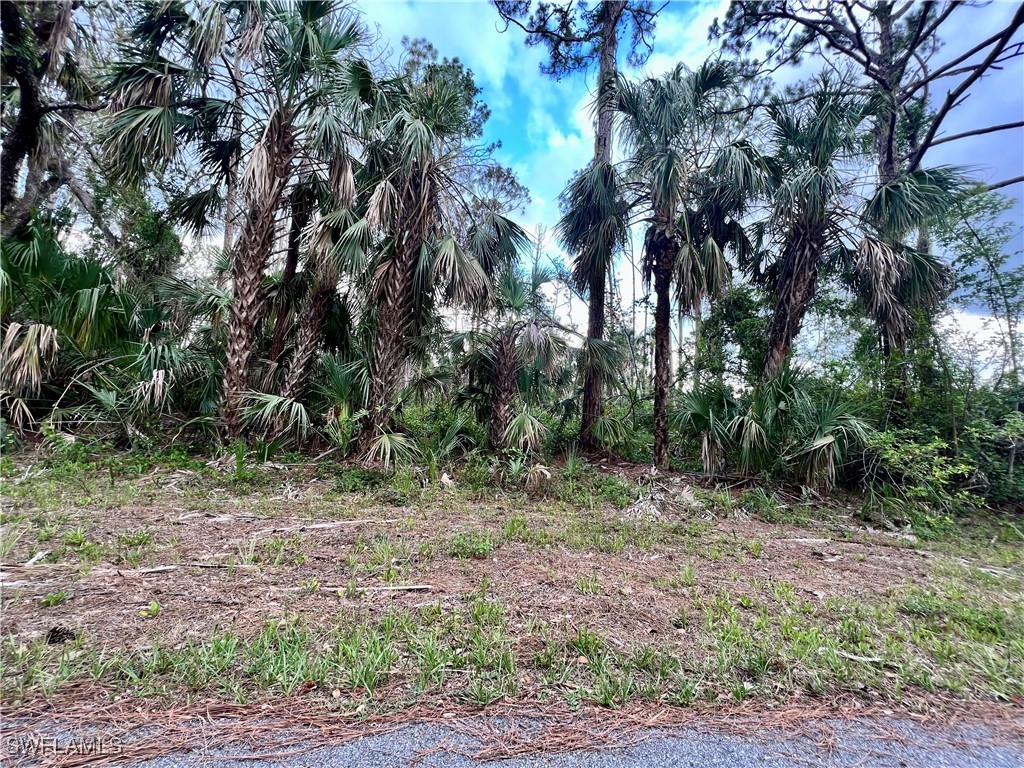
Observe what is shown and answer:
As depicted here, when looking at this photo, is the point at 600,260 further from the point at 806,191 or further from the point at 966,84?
the point at 966,84

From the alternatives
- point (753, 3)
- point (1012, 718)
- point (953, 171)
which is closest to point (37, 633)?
point (1012, 718)

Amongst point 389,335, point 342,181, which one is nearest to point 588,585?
point 389,335

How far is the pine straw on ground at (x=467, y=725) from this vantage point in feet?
5.24

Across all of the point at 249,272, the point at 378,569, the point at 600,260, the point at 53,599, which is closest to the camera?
the point at 53,599

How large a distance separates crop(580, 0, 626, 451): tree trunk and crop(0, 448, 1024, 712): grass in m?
3.29

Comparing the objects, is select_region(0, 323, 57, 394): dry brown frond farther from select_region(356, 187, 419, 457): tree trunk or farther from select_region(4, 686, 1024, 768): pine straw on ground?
select_region(4, 686, 1024, 768): pine straw on ground

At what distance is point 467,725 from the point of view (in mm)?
1766

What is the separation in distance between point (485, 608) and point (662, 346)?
596cm

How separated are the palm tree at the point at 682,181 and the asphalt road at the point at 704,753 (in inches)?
227

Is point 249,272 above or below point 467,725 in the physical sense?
above

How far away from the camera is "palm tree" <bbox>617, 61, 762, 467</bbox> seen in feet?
22.4

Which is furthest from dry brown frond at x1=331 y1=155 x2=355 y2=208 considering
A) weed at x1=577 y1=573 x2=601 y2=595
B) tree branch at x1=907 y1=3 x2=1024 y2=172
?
tree branch at x1=907 y1=3 x2=1024 y2=172

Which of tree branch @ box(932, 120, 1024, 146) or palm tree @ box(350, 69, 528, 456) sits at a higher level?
tree branch @ box(932, 120, 1024, 146)

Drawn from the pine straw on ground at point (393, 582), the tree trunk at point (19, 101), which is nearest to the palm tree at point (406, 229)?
the pine straw on ground at point (393, 582)
